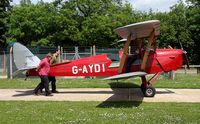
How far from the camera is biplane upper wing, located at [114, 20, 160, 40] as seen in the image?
545 inches

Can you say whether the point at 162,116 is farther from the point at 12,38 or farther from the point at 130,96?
the point at 12,38

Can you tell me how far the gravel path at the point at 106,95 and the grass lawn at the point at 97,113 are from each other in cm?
113

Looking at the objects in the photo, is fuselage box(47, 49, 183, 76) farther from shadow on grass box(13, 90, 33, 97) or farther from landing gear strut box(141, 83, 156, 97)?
shadow on grass box(13, 90, 33, 97)

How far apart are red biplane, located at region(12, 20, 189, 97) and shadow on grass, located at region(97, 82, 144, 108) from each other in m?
0.68

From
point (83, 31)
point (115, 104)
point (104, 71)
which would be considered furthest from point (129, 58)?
point (83, 31)

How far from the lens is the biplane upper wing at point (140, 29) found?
1385 cm

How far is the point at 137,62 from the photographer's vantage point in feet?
52.7

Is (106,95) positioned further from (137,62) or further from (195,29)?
(195,29)

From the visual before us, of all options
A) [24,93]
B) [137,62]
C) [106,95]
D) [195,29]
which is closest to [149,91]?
[137,62]

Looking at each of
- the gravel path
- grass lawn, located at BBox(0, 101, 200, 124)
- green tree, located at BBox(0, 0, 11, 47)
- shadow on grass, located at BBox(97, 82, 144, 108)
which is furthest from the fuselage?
green tree, located at BBox(0, 0, 11, 47)

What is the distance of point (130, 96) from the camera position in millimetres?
15531

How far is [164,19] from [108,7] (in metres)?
10.0

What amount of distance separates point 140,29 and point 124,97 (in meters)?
2.66

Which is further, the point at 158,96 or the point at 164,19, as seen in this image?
the point at 164,19
